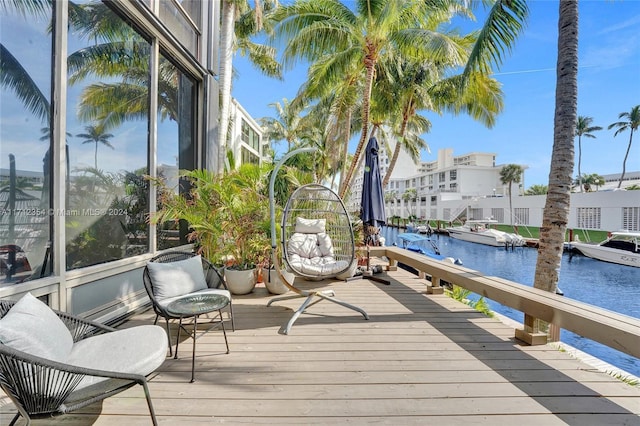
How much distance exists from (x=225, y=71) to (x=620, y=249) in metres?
20.6

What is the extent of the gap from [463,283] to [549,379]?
126 cm

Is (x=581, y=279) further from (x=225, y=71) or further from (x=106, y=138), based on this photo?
(x=106, y=138)

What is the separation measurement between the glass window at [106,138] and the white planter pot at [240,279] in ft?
3.87

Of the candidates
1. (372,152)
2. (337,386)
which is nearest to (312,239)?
(372,152)

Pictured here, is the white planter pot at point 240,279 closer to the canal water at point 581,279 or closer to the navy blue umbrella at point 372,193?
the navy blue umbrella at point 372,193

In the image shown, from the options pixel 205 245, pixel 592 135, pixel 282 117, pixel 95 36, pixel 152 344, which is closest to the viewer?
pixel 152 344

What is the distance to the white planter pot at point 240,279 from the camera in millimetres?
4020

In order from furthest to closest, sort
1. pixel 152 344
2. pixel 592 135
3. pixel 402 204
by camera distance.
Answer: pixel 402 204
pixel 592 135
pixel 152 344

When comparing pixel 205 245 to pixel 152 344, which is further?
pixel 205 245

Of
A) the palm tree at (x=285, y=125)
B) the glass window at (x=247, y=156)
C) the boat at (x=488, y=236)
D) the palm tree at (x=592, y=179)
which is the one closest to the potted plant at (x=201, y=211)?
the glass window at (x=247, y=156)

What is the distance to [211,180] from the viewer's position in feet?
14.1

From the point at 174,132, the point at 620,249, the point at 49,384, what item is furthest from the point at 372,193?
the point at 620,249

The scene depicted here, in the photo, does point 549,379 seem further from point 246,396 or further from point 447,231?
point 447,231

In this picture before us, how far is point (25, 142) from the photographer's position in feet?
7.88
